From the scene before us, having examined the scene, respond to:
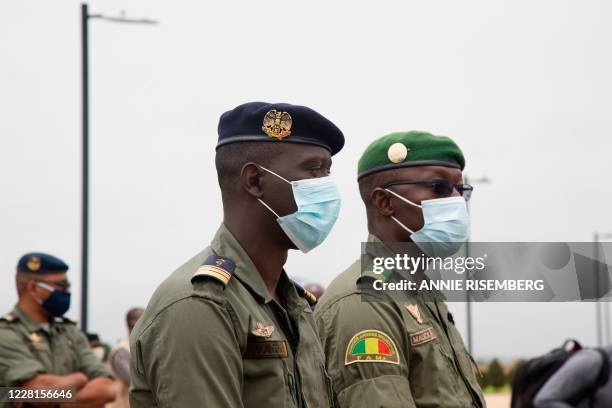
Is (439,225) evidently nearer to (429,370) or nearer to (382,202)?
(382,202)

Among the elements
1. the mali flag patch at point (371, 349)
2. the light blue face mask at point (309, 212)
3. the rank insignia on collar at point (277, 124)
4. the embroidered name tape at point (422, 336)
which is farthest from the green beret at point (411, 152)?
the rank insignia on collar at point (277, 124)

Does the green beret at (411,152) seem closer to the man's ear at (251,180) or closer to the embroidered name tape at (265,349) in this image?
the man's ear at (251,180)

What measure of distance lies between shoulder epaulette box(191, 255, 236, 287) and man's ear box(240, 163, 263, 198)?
0.98ft

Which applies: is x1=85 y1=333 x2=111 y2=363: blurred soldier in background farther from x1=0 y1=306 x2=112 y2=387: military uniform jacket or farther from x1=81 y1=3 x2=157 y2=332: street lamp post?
x1=0 y1=306 x2=112 y2=387: military uniform jacket

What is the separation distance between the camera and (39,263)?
8.75 metres

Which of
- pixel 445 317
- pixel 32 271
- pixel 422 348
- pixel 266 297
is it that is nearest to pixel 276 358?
pixel 266 297

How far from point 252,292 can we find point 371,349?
1.17 m

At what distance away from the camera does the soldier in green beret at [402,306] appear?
4625mm

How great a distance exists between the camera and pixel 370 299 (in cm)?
484

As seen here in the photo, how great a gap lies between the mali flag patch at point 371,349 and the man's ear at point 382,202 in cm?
85

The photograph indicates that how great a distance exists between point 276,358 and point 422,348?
1462 millimetres

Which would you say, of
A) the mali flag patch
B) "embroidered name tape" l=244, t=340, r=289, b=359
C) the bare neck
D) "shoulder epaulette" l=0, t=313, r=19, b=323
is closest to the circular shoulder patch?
the mali flag patch

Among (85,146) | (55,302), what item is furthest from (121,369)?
(85,146)

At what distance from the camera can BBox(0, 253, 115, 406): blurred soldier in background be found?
7.84m
